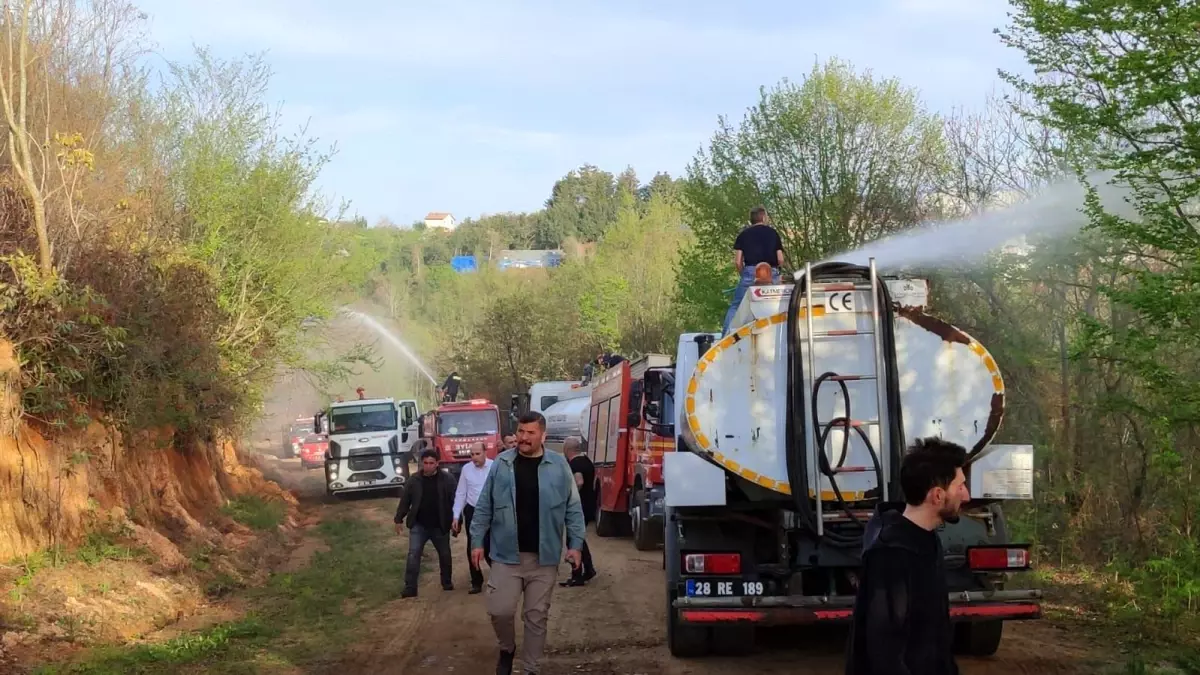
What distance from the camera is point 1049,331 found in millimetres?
16406

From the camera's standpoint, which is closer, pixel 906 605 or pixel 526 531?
pixel 906 605

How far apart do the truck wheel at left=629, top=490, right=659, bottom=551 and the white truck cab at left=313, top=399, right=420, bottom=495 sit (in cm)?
1529

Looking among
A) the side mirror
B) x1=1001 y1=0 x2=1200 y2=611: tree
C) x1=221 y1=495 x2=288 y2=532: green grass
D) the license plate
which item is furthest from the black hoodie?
x1=221 y1=495 x2=288 y2=532: green grass

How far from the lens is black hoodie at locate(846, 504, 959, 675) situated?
3869 mm

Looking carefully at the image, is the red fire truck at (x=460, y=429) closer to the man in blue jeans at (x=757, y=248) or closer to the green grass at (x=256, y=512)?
the green grass at (x=256, y=512)

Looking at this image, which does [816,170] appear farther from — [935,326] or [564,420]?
[935,326]

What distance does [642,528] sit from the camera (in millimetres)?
16938

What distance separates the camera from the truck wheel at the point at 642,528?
16.6 m

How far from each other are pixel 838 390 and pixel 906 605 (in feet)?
14.6

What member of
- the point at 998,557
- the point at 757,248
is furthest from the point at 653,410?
the point at 998,557

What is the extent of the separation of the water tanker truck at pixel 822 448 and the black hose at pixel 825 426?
10mm

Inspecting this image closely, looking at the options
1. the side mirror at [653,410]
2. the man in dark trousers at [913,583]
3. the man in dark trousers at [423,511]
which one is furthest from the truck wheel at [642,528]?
the man in dark trousers at [913,583]

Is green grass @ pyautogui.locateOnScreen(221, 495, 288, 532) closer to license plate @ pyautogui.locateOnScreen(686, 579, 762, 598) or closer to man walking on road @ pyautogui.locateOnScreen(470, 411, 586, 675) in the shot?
man walking on road @ pyautogui.locateOnScreen(470, 411, 586, 675)

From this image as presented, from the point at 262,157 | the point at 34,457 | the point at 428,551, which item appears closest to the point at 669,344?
the point at 262,157
